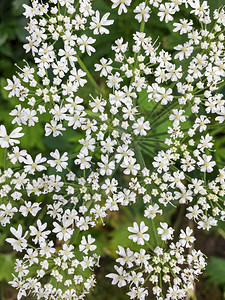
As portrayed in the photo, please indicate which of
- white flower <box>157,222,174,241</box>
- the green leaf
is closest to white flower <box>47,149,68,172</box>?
white flower <box>157,222,174,241</box>

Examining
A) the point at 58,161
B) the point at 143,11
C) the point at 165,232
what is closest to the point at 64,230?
the point at 58,161

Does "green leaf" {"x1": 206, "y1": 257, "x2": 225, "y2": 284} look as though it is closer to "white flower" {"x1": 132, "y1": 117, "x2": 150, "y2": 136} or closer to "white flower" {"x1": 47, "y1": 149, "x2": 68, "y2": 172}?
"white flower" {"x1": 132, "y1": 117, "x2": 150, "y2": 136}

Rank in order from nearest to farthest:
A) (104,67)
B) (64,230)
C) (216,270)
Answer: (64,230) → (104,67) → (216,270)

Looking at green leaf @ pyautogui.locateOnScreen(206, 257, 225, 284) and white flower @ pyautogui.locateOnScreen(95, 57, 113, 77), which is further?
green leaf @ pyautogui.locateOnScreen(206, 257, 225, 284)

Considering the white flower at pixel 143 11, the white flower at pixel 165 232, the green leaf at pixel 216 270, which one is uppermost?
the white flower at pixel 143 11

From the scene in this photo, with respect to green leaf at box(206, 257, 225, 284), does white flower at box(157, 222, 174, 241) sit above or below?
above

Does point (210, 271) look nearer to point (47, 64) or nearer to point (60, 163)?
point (60, 163)

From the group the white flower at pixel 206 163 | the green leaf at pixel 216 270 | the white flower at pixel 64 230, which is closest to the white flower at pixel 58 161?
the white flower at pixel 64 230

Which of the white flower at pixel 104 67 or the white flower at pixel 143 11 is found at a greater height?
the white flower at pixel 143 11

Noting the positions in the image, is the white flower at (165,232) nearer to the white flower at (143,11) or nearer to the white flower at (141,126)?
the white flower at (141,126)

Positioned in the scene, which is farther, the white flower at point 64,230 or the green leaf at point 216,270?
the green leaf at point 216,270

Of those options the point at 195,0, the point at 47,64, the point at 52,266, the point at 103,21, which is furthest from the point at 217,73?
the point at 52,266

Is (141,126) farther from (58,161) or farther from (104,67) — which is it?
(58,161)
